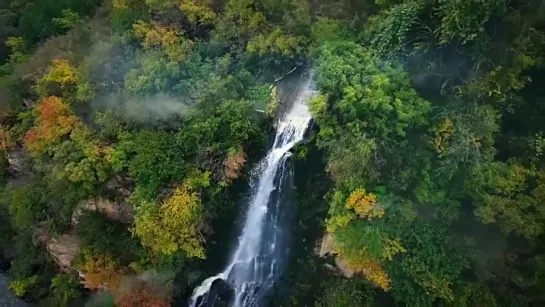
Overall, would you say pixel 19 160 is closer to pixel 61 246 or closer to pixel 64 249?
pixel 61 246

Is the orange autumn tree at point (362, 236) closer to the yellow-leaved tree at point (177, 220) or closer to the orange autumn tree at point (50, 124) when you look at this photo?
the yellow-leaved tree at point (177, 220)

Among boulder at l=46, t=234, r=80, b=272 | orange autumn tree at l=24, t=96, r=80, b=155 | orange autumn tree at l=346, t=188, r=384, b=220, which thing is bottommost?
boulder at l=46, t=234, r=80, b=272

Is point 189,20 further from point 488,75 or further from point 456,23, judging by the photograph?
point 488,75

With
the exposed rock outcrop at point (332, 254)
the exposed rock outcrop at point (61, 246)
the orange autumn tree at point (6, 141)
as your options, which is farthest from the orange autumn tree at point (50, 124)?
the exposed rock outcrop at point (332, 254)

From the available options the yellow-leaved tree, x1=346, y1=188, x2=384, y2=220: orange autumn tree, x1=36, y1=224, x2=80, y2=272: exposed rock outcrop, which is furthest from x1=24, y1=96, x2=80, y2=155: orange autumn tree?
x1=346, y1=188, x2=384, y2=220: orange autumn tree

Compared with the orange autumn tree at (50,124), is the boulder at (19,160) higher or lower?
lower

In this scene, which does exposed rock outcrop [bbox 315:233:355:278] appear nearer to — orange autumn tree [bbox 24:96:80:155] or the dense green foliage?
the dense green foliage
